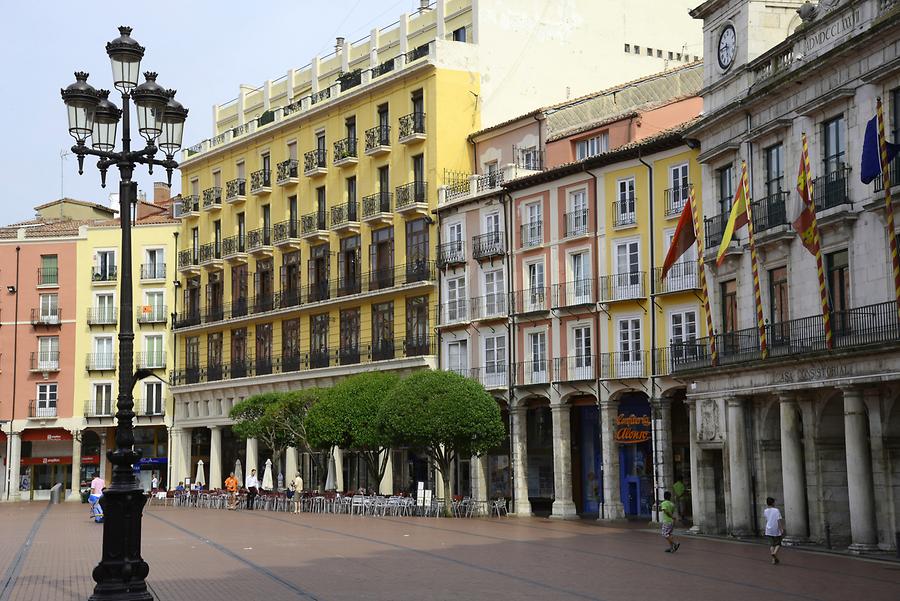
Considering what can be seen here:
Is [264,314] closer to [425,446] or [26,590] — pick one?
[425,446]

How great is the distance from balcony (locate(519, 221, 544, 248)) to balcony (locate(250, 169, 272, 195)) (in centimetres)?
2312

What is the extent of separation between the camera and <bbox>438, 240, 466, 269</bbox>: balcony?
200 feet

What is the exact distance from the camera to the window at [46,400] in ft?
278

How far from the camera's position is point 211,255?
8194 centimetres

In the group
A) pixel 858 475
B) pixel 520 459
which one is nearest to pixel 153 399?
pixel 520 459

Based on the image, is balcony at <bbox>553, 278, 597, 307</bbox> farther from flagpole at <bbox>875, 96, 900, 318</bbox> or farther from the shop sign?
flagpole at <bbox>875, 96, 900, 318</bbox>

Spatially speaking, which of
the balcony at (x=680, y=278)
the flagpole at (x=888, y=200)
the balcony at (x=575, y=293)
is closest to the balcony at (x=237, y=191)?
the balcony at (x=575, y=293)

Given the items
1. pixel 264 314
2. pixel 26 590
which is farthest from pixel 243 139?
pixel 26 590

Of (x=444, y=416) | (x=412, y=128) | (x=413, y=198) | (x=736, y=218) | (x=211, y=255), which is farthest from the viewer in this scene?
(x=211, y=255)

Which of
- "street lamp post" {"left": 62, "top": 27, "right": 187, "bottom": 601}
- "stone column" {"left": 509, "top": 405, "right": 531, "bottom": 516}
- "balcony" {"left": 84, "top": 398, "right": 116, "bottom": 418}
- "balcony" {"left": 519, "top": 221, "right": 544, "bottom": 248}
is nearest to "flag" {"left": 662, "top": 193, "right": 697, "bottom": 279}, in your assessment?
"balcony" {"left": 519, "top": 221, "right": 544, "bottom": 248}

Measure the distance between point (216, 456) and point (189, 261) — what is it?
41.3 feet

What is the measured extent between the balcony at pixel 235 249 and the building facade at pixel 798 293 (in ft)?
131

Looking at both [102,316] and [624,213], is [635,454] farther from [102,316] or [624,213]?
[102,316]

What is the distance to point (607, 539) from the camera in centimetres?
3978
